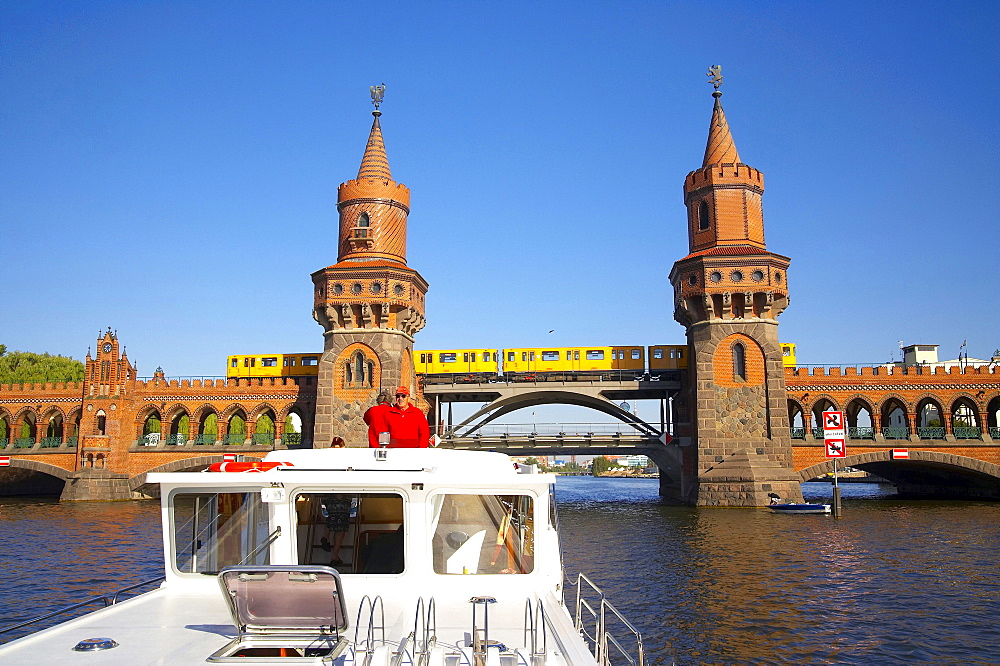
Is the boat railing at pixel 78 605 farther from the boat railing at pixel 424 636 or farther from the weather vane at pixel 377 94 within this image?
the weather vane at pixel 377 94

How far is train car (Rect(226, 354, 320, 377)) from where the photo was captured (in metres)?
51.6

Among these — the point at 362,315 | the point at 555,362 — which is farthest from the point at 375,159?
the point at 555,362

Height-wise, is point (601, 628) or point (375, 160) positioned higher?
point (375, 160)

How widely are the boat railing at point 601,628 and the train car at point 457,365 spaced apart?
3183 centimetres

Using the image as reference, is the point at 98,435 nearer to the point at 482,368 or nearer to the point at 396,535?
the point at 482,368

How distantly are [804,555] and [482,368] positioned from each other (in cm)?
2838

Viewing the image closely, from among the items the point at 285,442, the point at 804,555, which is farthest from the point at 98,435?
the point at 804,555

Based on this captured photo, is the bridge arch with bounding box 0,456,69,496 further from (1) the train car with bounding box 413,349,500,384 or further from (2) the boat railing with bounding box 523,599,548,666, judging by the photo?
(2) the boat railing with bounding box 523,599,548,666

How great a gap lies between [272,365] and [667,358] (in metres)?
26.9

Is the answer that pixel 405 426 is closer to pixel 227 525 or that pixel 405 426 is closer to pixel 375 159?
pixel 227 525

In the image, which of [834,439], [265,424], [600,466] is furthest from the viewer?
[600,466]

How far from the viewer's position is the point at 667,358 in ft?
160

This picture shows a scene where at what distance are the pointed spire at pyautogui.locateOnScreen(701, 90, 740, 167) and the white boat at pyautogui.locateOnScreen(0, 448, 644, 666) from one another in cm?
4278

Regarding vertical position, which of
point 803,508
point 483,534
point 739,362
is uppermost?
point 739,362
